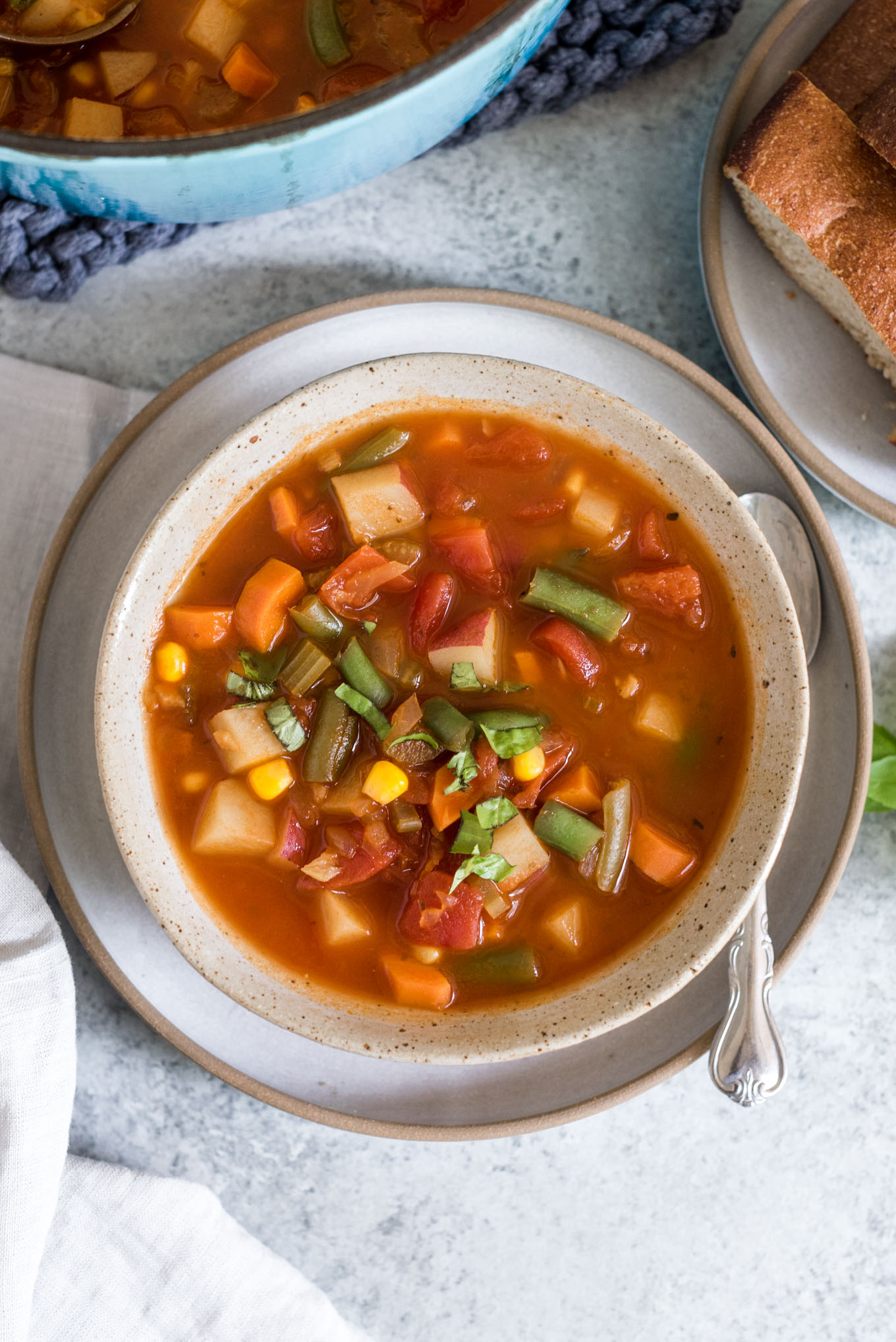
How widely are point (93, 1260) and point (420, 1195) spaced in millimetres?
978

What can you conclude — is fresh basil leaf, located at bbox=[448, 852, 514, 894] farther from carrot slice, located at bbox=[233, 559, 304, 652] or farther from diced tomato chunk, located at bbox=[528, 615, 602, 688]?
carrot slice, located at bbox=[233, 559, 304, 652]

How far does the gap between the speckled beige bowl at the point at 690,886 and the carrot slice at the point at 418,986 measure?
3 centimetres

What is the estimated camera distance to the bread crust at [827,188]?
3.03 metres

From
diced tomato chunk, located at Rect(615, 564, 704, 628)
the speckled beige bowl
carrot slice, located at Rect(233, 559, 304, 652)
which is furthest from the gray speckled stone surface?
carrot slice, located at Rect(233, 559, 304, 652)

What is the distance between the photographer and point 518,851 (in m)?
2.85

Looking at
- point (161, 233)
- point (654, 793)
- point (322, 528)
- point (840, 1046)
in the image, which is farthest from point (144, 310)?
point (840, 1046)

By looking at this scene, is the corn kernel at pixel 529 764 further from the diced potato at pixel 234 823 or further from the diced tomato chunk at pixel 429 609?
the diced potato at pixel 234 823

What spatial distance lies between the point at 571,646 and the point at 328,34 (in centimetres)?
158

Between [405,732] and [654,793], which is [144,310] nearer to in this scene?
[405,732]

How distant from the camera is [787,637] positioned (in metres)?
2.74

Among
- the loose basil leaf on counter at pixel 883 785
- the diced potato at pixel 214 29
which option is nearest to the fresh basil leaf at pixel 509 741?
the loose basil leaf on counter at pixel 883 785

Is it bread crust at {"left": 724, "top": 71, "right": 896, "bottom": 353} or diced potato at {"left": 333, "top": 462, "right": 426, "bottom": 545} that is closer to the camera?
diced potato at {"left": 333, "top": 462, "right": 426, "bottom": 545}

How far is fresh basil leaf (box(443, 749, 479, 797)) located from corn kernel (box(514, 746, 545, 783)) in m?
0.11

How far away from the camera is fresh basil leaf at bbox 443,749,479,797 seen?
2.80 m
